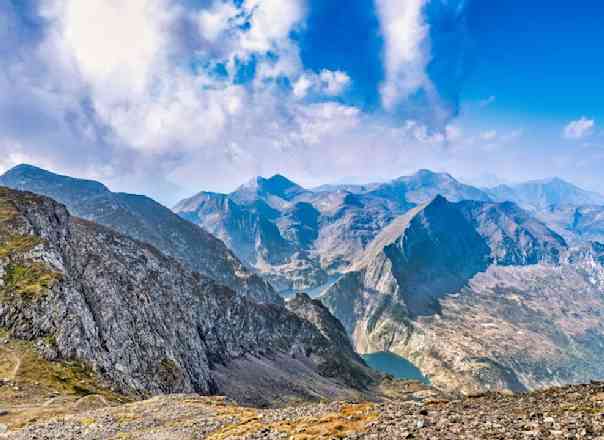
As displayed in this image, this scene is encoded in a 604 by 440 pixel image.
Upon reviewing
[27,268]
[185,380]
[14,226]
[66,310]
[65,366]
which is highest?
[14,226]

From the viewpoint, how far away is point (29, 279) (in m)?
88.6

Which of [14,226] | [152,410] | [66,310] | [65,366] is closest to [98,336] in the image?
[66,310]

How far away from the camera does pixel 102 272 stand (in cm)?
11738

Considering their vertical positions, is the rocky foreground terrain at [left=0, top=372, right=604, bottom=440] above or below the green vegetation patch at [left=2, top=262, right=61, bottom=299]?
below

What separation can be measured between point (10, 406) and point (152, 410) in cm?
2045

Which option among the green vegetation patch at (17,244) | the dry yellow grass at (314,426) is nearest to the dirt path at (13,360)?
the green vegetation patch at (17,244)

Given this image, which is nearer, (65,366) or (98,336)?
(65,366)

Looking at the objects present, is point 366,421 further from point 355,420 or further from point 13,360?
point 13,360

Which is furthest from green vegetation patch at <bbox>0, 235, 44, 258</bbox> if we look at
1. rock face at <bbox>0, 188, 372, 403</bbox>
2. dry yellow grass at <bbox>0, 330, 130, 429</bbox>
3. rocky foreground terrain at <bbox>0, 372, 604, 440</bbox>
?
rocky foreground terrain at <bbox>0, 372, 604, 440</bbox>

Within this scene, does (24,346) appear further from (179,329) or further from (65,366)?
(179,329)

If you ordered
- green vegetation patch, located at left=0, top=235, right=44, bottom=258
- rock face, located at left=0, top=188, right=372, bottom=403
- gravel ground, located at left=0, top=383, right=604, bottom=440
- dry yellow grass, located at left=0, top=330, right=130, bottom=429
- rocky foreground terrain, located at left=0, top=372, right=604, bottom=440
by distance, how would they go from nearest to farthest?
1. gravel ground, located at left=0, top=383, right=604, bottom=440
2. rocky foreground terrain, located at left=0, top=372, right=604, bottom=440
3. dry yellow grass, located at left=0, top=330, right=130, bottom=429
4. rock face, located at left=0, top=188, right=372, bottom=403
5. green vegetation patch, located at left=0, top=235, right=44, bottom=258

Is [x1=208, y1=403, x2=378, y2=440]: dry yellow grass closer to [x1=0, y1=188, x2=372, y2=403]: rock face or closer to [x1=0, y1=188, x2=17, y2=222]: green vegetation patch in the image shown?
[x1=0, y1=188, x2=372, y2=403]: rock face

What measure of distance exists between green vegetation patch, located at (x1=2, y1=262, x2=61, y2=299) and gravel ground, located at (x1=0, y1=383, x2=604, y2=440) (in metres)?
47.3

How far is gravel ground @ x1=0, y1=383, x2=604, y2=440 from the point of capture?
78.6 ft
